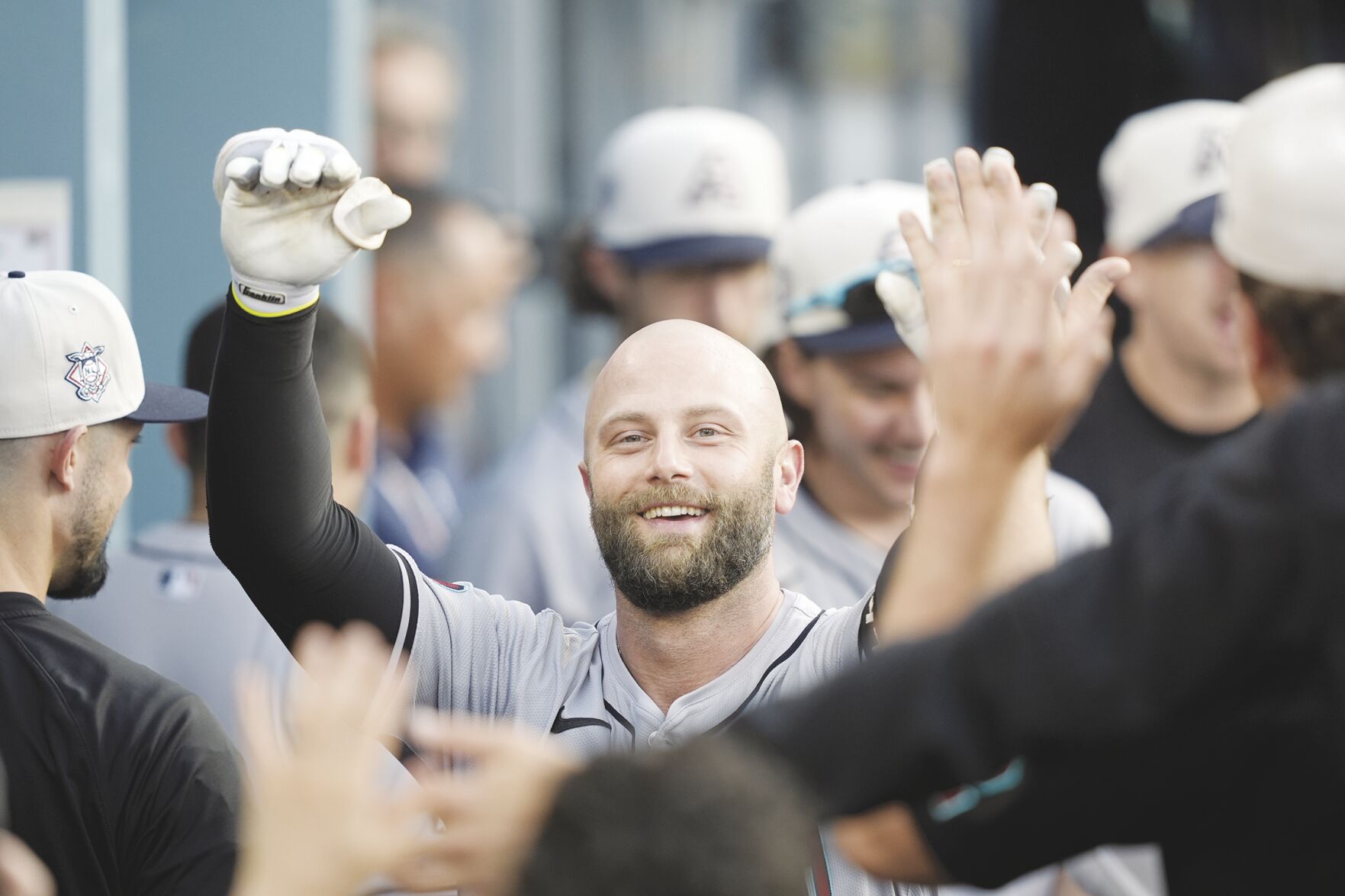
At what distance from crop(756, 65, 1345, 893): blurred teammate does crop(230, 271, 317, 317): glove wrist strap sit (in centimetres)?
116

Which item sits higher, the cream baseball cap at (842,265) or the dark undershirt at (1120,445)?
the cream baseball cap at (842,265)

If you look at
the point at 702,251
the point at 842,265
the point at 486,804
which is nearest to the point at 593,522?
the point at 486,804

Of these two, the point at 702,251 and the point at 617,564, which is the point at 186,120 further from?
the point at 617,564

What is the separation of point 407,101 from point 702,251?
2.04 metres

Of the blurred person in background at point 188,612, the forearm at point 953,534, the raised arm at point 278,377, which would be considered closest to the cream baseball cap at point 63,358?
the raised arm at point 278,377

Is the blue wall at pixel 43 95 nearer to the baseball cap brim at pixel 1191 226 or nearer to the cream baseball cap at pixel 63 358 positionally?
the cream baseball cap at pixel 63 358

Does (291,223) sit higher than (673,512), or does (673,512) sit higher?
(291,223)

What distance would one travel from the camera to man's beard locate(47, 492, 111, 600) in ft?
8.16

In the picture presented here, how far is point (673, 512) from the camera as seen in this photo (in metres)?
2.46

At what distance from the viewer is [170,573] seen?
3.14 meters

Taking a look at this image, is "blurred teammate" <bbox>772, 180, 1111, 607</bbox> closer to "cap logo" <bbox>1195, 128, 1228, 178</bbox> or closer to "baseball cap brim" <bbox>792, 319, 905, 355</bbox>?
"baseball cap brim" <bbox>792, 319, 905, 355</bbox>

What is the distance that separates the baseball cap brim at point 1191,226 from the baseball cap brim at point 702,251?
0.97 metres

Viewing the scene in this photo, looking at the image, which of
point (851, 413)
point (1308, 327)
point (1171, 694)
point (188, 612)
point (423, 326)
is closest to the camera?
point (1171, 694)

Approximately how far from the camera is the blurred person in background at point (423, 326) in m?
5.79
